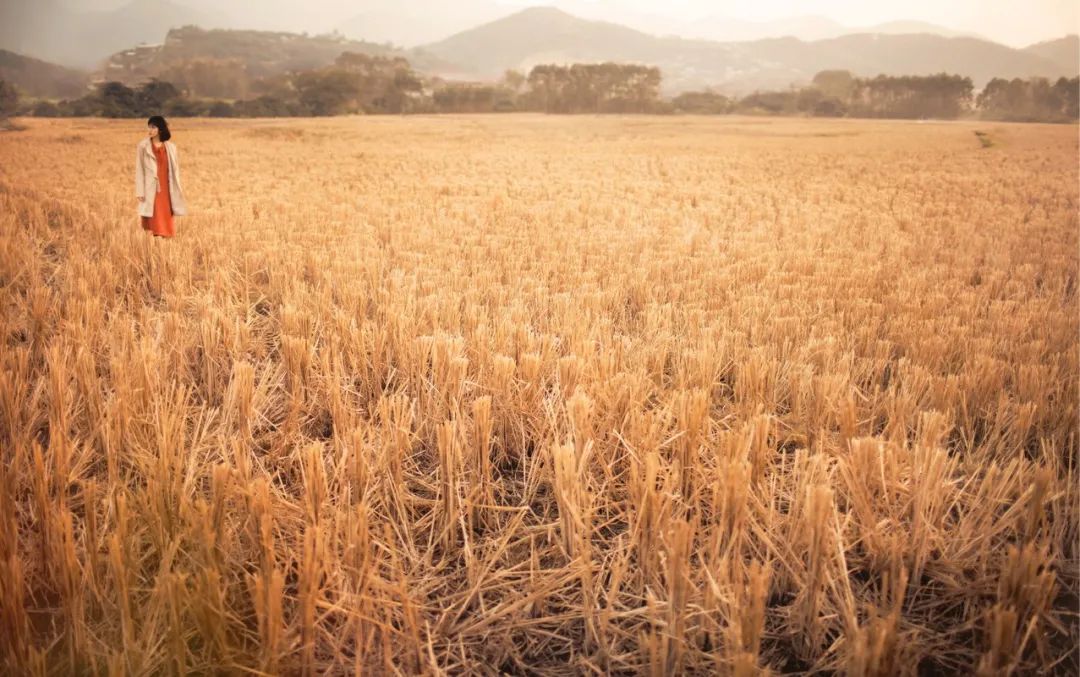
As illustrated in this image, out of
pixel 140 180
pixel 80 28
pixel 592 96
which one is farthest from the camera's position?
pixel 592 96

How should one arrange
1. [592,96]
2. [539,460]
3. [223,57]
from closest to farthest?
[539,460] → [223,57] → [592,96]

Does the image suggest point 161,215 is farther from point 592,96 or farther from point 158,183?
point 592,96

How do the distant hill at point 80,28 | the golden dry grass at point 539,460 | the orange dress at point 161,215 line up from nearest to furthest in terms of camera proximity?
the golden dry grass at point 539,460
the orange dress at point 161,215
the distant hill at point 80,28

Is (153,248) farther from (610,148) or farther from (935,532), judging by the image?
(610,148)

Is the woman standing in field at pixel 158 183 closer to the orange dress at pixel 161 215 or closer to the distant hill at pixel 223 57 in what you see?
the orange dress at pixel 161 215

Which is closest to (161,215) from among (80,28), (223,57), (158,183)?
(158,183)

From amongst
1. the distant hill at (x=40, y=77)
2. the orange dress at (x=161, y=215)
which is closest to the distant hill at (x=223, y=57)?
the distant hill at (x=40, y=77)

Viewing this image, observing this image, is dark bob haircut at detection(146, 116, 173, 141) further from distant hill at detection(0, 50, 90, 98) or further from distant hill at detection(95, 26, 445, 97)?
distant hill at detection(95, 26, 445, 97)

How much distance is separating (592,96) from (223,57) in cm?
4427

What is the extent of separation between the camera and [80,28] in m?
34.2

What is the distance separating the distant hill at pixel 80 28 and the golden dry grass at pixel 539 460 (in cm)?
1008

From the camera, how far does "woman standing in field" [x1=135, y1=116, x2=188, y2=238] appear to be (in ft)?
24.1

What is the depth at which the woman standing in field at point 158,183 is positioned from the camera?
734 cm

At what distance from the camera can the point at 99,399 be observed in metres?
2.96
